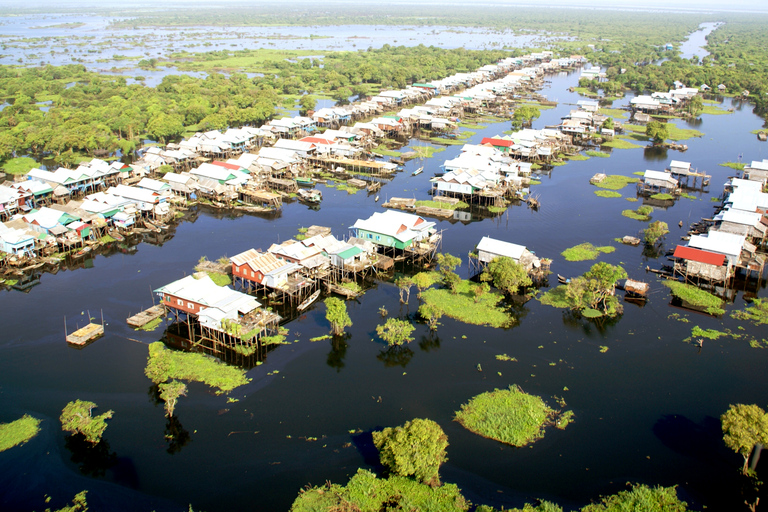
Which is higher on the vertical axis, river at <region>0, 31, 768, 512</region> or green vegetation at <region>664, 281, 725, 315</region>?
green vegetation at <region>664, 281, 725, 315</region>

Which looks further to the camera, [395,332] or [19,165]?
[19,165]

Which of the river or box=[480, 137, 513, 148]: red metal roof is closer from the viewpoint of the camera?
the river

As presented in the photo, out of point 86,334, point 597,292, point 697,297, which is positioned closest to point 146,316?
point 86,334

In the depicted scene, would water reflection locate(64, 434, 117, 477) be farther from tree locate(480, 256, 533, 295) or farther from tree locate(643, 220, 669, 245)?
tree locate(643, 220, 669, 245)

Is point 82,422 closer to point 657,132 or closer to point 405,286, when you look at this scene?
point 405,286

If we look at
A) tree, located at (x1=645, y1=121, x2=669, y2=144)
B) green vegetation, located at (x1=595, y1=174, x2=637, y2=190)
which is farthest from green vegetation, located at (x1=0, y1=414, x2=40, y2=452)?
tree, located at (x1=645, y1=121, x2=669, y2=144)

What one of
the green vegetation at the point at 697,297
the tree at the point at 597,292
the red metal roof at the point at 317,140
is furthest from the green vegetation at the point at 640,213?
the red metal roof at the point at 317,140

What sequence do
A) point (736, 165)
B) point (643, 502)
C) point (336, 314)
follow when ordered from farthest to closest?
point (736, 165) < point (336, 314) < point (643, 502)
